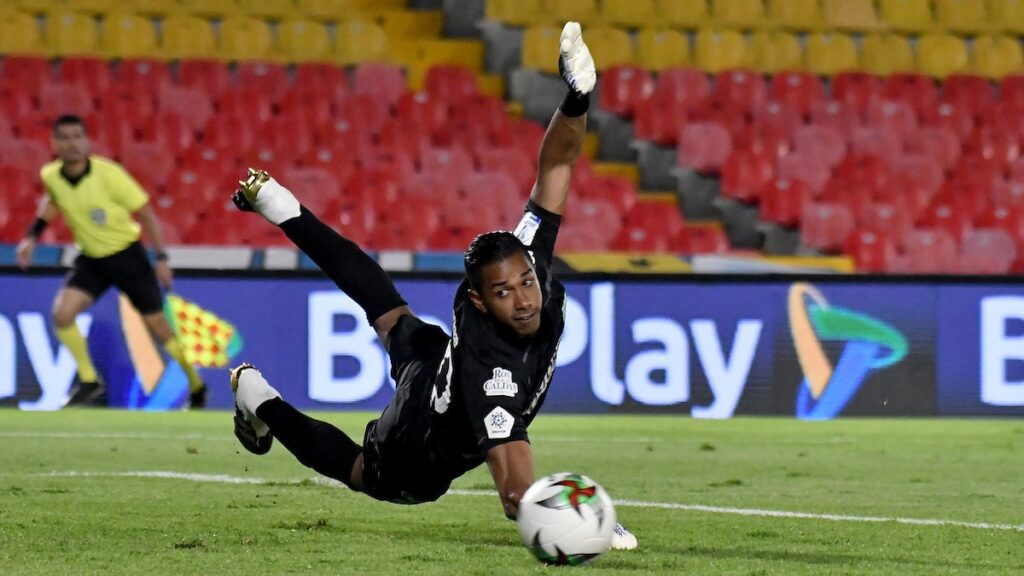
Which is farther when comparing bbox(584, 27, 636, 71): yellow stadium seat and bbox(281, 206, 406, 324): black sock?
bbox(584, 27, 636, 71): yellow stadium seat

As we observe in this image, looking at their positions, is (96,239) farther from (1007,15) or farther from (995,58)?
(1007,15)

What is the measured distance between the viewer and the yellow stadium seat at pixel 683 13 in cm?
2008

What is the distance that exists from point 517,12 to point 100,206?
26.3 ft

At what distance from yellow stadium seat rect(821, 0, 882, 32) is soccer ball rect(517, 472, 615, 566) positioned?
53.3 ft

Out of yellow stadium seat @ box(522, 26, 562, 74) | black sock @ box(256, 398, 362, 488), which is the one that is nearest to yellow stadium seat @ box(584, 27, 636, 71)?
yellow stadium seat @ box(522, 26, 562, 74)

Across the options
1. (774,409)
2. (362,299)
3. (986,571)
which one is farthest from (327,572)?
(774,409)

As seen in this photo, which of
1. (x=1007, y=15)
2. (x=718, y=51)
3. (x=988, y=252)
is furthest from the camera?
(x=1007, y=15)

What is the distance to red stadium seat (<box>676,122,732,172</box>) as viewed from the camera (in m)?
17.8

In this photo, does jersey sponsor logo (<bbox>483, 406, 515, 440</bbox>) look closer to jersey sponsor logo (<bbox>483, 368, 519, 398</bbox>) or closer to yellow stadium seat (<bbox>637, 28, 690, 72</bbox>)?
jersey sponsor logo (<bbox>483, 368, 519, 398</bbox>)

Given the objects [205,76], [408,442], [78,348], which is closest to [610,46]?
[205,76]

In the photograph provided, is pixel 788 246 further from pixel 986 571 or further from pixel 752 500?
pixel 986 571

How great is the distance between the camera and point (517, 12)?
19.3 m

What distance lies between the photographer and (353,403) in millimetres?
Answer: 12945

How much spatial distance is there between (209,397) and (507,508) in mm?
8361
